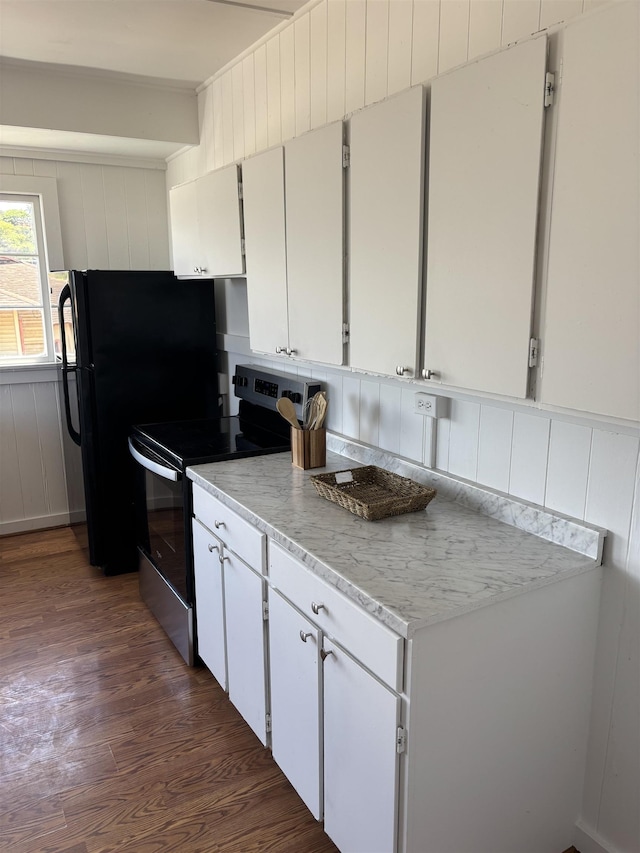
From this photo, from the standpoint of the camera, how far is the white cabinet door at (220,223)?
261cm

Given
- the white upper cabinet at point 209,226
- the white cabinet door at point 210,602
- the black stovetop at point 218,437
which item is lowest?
the white cabinet door at point 210,602

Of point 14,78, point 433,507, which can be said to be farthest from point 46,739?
point 14,78

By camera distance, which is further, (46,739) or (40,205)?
(40,205)

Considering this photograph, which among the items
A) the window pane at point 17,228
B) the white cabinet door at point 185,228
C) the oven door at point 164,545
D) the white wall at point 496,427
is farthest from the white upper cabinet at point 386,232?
the window pane at point 17,228

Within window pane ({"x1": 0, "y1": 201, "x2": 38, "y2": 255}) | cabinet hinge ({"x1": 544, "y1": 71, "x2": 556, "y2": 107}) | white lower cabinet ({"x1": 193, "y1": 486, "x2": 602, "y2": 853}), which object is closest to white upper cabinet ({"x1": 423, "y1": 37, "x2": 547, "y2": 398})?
cabinet hinge ({"x1": 544, "y1": 71, "x2": 556, "y2": 107})

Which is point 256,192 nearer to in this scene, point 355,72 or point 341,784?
point 355,72

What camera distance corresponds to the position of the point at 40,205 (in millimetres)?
3762

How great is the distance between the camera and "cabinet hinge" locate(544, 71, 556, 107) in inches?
49.8

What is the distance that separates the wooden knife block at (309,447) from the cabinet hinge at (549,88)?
4.56ft

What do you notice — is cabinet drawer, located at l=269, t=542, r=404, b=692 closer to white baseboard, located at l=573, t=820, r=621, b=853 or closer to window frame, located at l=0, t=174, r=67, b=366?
white baseboard, located at l=573, t=820, r=621, b=853

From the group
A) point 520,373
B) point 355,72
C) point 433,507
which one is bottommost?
point 433,507

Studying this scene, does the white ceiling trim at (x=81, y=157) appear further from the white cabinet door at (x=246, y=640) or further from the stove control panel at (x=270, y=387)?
the white cabinet door at (x=246, y=640)

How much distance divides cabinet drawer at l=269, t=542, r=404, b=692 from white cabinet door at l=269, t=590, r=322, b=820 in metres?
0.05

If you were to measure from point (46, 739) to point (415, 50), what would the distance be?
2.60 meters
